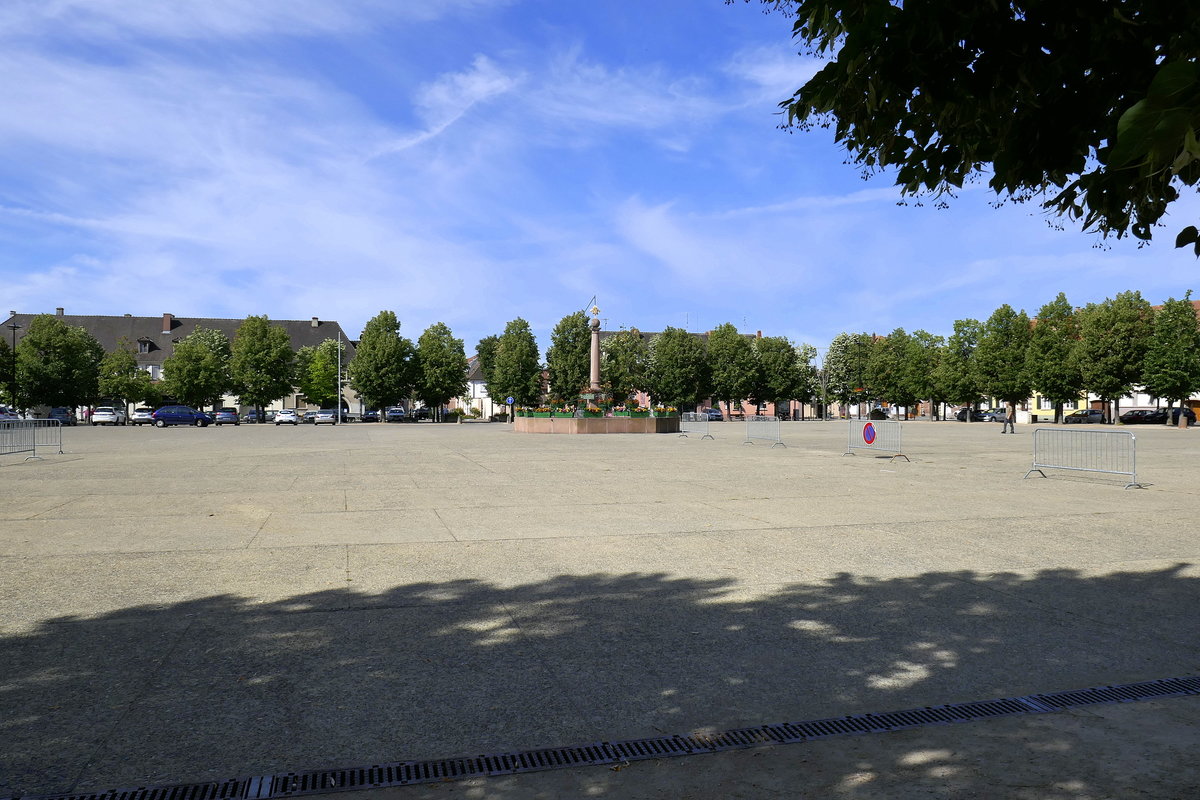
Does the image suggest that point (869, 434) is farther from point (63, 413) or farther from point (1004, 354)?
point (63, 413)

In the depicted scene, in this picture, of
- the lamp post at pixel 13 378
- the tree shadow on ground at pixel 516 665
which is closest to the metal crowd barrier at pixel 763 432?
the tree shadow on ground at pixel 516 665

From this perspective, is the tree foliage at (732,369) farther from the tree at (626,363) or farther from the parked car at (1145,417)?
the parked car at (1145,417)

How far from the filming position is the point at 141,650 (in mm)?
4648

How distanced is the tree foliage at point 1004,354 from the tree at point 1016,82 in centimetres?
7986

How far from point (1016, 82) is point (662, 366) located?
284ft

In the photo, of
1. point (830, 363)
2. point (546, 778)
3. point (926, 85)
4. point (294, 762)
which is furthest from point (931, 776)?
point (830, 363)

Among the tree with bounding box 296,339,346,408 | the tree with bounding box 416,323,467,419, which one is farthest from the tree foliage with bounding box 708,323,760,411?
the tree with bounding box 296,339,346,408

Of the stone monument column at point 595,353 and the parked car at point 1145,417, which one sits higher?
the stone monument column at point 595,353

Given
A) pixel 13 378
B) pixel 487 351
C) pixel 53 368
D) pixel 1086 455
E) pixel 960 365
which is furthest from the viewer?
pixel 487 351

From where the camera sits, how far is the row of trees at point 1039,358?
62.5 metres

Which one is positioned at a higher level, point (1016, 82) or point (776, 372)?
point (776, 372)

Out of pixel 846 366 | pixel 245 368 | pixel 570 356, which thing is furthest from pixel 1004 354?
pixel 245 368

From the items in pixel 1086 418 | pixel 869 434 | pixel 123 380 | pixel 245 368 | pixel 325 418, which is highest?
pixel 245 368

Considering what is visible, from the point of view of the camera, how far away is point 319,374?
9031cm
